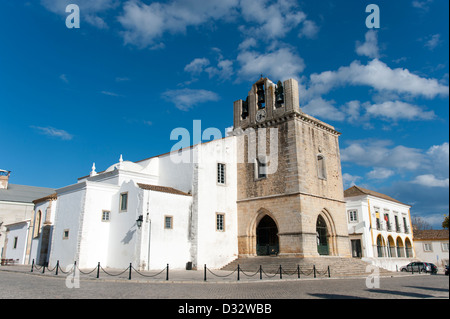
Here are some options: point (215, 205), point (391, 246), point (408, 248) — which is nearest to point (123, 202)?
point (215, 205)

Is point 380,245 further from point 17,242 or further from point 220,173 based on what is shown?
point 17,242

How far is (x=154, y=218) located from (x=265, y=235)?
926cm

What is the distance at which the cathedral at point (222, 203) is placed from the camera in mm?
22438

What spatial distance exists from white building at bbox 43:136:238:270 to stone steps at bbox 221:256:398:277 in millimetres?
2041

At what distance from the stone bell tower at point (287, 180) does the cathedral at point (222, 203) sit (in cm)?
7

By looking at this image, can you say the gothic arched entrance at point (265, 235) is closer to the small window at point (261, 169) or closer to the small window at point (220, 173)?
the small window at point (261, 169)

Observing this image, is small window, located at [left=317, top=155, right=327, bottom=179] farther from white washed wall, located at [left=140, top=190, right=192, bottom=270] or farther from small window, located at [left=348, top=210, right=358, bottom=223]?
small window, located at [left=348, top=210, right=358, bottom=223]

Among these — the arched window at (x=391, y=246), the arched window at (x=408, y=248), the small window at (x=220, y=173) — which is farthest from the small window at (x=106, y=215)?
the arched window at (x=408, y=248)

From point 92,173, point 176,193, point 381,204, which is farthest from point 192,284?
point 381,204

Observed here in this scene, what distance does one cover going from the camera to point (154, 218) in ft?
72.5

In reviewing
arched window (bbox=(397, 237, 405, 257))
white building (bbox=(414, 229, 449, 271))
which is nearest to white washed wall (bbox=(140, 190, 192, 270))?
arched window (bbox=(397, 237, 405, 257))
